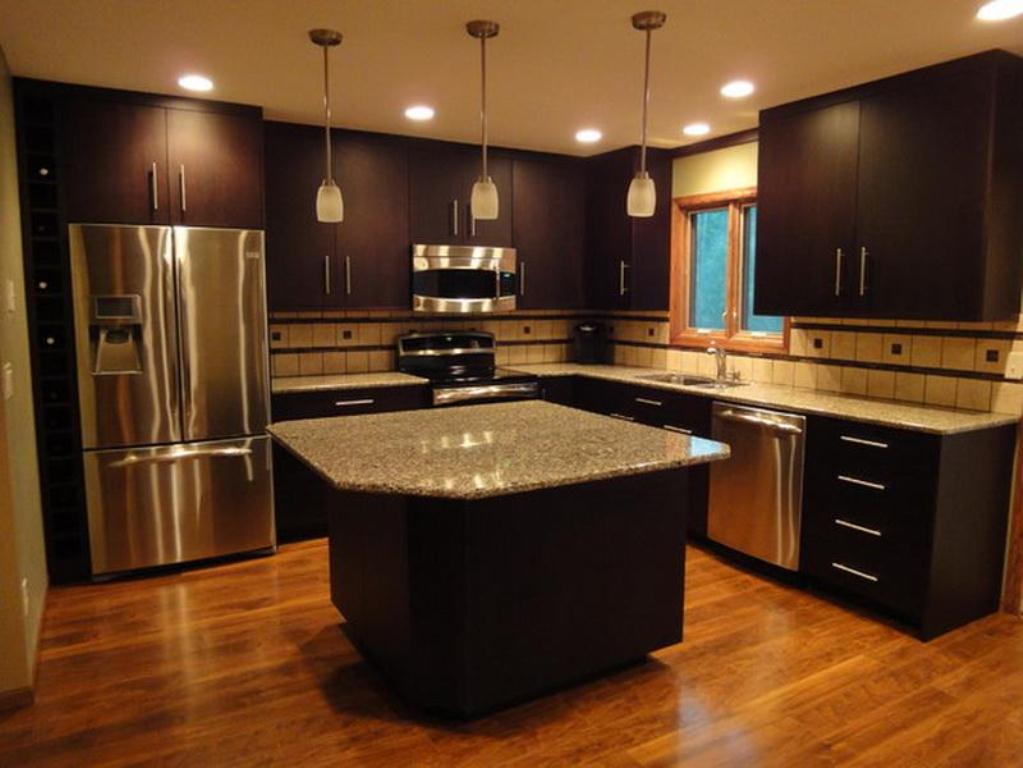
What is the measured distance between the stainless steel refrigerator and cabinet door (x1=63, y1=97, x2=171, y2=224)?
9cm

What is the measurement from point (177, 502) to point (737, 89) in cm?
330

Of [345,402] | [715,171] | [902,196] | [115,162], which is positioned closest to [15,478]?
[115,162]

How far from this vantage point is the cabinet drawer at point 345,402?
12.9ft

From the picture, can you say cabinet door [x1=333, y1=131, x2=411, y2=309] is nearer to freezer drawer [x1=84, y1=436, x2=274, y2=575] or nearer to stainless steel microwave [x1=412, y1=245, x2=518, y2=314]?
stainless steel microwave [x1=412, y1=245, x2=518, y2=314]

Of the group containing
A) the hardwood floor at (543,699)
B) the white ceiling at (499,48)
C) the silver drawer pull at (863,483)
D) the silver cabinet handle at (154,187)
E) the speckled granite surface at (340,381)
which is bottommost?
the hardwood floor at (543,699)

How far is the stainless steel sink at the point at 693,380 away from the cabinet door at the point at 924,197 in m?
0.96

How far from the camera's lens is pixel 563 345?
5.45m

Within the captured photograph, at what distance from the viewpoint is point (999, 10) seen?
7.88 ft

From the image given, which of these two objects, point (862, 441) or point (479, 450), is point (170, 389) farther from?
point (862, 441)

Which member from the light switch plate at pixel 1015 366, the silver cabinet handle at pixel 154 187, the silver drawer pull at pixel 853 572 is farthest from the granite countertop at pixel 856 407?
the silver cabinet handle at pixel 154 187

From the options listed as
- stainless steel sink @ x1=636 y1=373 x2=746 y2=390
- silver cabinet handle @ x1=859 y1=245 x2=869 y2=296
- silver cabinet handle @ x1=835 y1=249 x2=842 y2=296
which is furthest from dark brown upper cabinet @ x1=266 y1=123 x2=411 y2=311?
silver cabinet handle @ x1=859 y1=245 x2=869 y2=296

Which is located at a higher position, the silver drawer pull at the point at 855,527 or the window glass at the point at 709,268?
the window glass at the point at 709,268

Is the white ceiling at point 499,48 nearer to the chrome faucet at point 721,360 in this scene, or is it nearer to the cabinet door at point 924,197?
the cabinet door at point 924,197

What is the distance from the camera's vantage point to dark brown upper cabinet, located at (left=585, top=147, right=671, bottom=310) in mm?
4723
